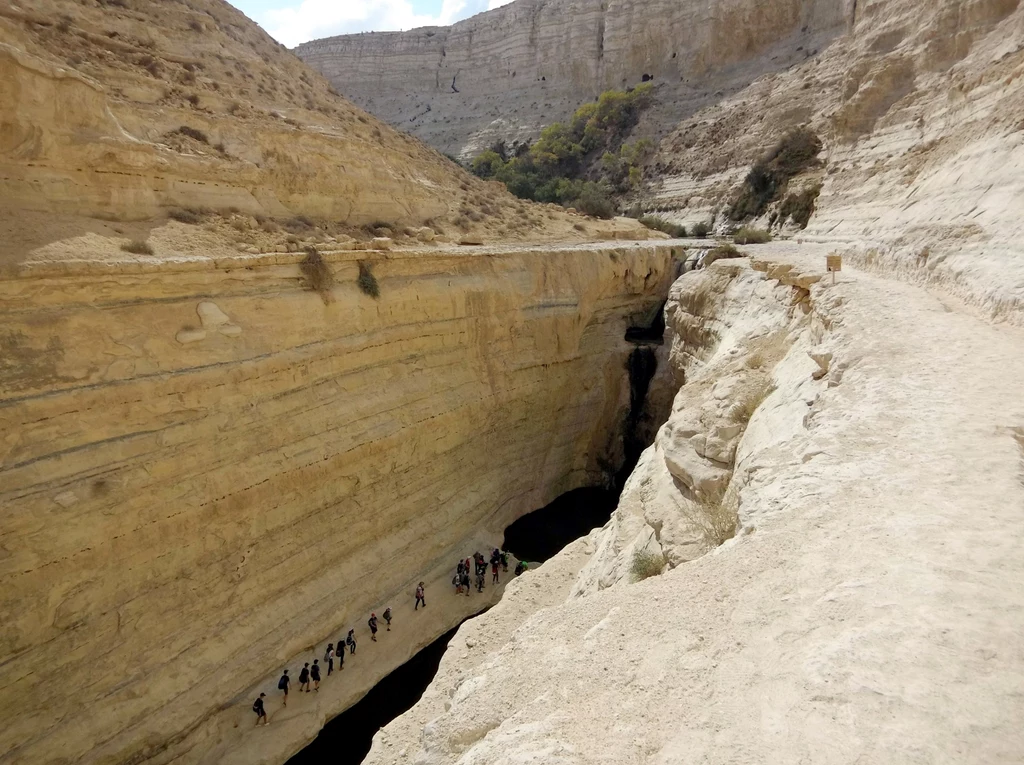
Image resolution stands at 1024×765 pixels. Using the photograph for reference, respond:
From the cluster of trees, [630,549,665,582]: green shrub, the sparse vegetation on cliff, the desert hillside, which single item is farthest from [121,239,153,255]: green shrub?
the cluster of trees

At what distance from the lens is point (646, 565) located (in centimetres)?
523

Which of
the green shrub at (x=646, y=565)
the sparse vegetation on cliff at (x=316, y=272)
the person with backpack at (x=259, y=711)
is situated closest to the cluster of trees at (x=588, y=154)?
the sparse vegetation on cliff at (x=316, y=272)

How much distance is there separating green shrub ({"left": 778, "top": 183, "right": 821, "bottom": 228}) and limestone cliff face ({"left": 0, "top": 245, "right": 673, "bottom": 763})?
49.2 ft

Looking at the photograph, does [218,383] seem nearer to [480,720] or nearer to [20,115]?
[20,115]

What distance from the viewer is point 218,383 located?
9180 millimetres

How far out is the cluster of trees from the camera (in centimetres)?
3866

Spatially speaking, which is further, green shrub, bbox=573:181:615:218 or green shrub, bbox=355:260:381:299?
green shrub, bbox=573:181:615:218

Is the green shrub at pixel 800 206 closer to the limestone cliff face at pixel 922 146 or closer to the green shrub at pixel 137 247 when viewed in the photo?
the limestone cliff face at pixel 922 146

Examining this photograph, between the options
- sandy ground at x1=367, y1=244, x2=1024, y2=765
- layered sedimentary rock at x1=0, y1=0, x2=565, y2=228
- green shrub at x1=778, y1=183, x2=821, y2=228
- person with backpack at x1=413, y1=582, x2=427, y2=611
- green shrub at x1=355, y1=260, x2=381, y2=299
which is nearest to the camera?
sandy ground at x1=367, y1=244, x2=1024, y2=765

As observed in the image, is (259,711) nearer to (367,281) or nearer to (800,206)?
(367,281)

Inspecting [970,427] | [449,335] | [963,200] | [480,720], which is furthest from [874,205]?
[480,720]

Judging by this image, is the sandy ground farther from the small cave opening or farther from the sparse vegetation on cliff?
the sparse vegetation on cliff

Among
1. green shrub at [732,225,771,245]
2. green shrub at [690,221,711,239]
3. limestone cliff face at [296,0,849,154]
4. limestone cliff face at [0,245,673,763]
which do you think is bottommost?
limestone cliff face at [0,245,673,763]

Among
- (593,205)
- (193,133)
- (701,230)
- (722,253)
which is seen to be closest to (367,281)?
(193,133)
